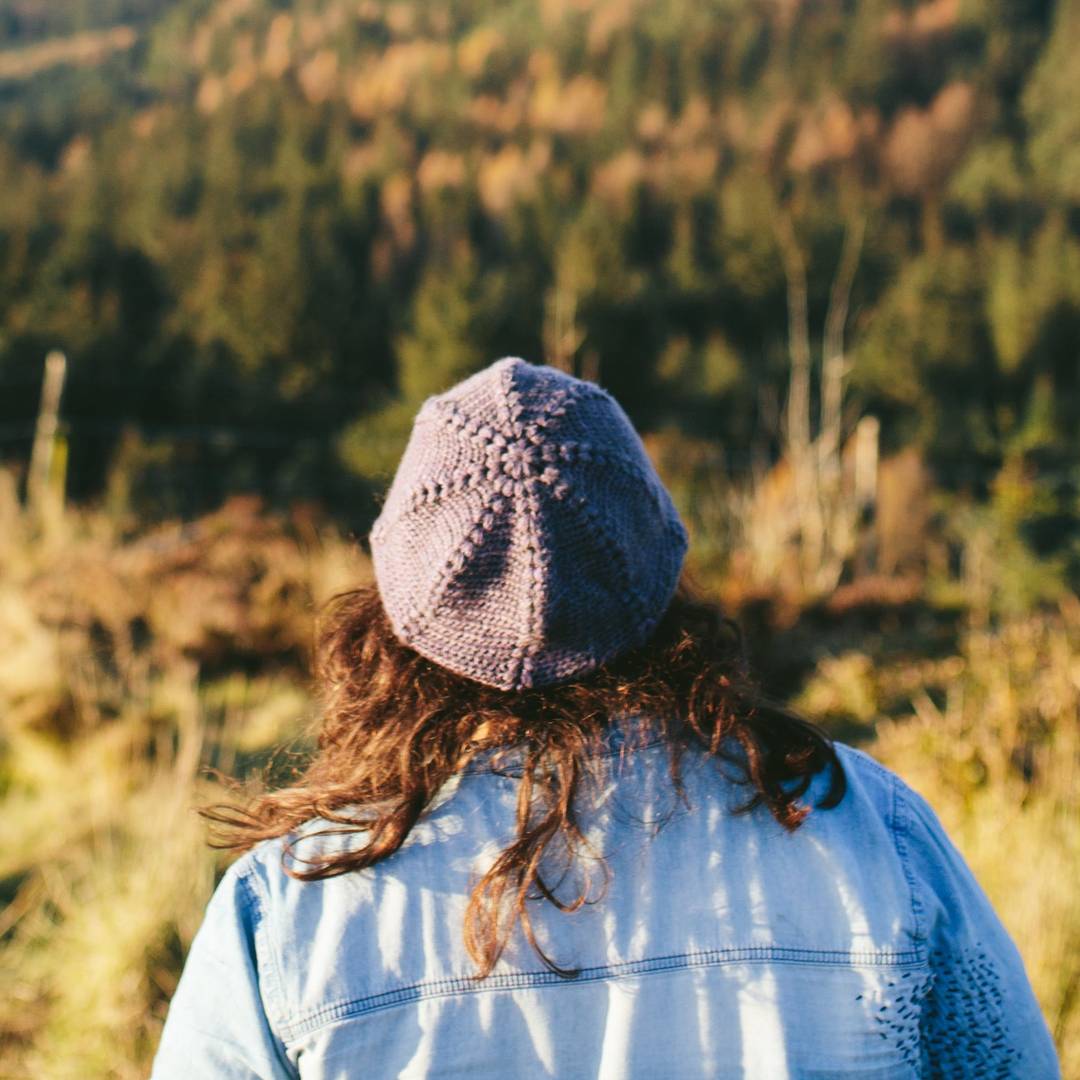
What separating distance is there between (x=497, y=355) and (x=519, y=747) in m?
17.8

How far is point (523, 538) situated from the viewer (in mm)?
1066

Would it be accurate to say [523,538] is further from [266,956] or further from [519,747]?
[266,956]

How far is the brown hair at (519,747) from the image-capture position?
98 centimetres

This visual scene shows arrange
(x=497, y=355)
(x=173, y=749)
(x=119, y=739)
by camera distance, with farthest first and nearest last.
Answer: (x=497, y=355)
(x=173, y=749)
(x=119, y=739)

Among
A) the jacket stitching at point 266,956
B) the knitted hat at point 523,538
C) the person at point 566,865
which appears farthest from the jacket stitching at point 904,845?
the jacket stitching at point 266,956

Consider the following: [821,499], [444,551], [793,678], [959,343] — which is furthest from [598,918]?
[959,343]

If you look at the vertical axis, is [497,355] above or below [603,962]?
above

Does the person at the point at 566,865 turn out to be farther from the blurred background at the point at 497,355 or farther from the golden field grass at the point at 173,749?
the blurred background at the point at 497,355

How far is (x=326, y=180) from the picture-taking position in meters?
23.7

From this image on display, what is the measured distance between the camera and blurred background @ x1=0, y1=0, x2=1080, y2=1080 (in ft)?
11.7

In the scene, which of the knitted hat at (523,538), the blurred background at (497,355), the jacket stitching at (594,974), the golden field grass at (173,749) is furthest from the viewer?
the blurred background at (497,355)

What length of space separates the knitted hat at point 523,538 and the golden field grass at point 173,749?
436mm

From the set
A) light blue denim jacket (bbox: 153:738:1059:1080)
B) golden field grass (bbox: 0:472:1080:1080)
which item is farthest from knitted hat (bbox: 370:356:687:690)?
golden field grass (bbox: 0:472:1080:1080)

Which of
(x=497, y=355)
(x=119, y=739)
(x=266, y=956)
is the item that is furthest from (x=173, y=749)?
(x=497, y=355)
